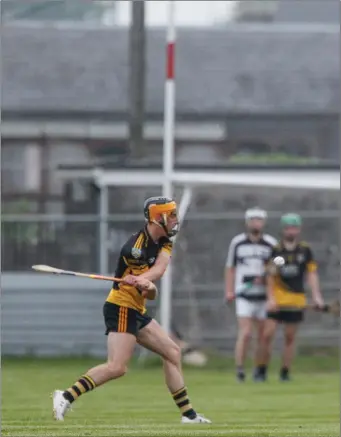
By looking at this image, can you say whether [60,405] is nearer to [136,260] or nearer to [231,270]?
[136,260]

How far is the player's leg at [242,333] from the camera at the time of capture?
18.3 meters

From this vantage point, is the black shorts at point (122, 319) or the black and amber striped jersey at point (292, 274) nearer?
the black shorts at point (122, 319)

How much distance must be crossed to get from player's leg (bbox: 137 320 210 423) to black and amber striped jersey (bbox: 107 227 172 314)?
0.20 m

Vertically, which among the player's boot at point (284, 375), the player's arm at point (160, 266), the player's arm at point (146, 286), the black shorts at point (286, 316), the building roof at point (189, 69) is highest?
the building roof at point (189, 69)

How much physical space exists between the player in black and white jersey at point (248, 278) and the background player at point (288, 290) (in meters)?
0.10

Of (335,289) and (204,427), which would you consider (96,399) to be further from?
(335,289)

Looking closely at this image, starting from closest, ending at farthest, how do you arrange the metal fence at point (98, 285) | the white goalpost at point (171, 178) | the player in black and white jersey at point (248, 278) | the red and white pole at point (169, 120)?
the player in black and white jersey at point (248, 278)
the white goalpost at point (171, 178)
the red and white pole at point (169, 120)
the metal fence at point (98, 285)

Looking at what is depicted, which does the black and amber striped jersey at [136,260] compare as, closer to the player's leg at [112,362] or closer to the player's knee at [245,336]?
the player's leg at [112,362]

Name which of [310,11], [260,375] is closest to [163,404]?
[260,375]

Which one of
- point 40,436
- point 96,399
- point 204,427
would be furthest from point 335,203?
point 40,436

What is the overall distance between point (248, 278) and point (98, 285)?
4.25 m

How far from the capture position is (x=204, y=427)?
11.9m

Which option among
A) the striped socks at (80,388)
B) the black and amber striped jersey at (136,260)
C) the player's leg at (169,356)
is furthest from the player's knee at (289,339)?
the striped socks at (80,388)

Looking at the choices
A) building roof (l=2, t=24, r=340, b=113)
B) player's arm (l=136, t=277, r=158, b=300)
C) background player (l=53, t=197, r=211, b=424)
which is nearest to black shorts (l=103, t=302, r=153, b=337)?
background player (l=53, t=197, r=211, b=424)
